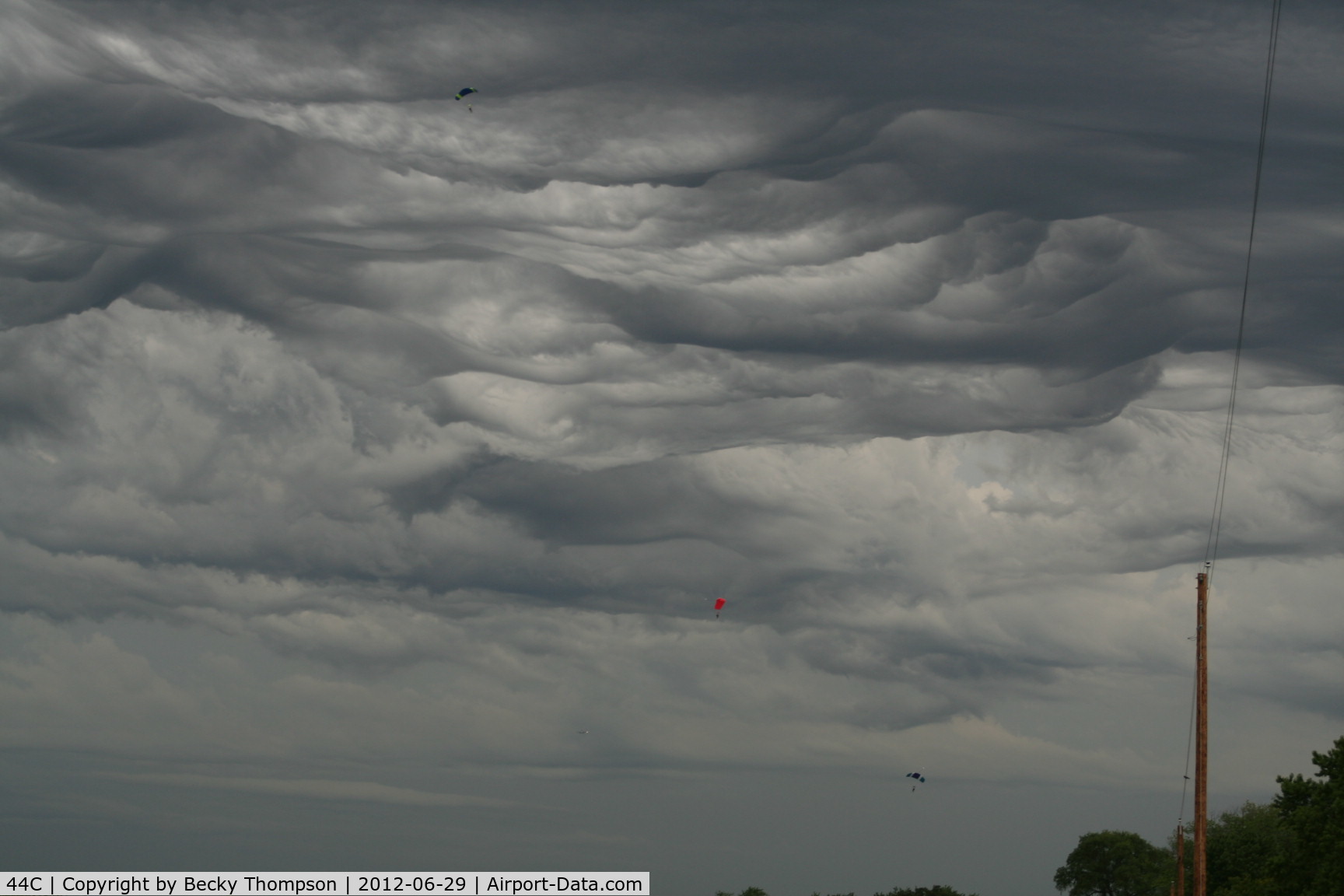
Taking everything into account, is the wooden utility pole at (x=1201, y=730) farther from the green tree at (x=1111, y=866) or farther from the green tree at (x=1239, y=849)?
the green tree at (x=1111, y=866)

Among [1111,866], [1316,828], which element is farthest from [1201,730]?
[1111,866]

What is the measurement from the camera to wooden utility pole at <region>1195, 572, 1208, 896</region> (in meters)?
47.2

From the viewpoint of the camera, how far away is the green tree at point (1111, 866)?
537 ft

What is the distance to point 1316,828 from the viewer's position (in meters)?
63.3

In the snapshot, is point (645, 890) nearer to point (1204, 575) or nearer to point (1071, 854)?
point (1204, 575)

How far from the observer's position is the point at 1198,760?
1863 inches

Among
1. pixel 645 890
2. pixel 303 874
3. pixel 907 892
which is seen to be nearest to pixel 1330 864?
pixel 645 890

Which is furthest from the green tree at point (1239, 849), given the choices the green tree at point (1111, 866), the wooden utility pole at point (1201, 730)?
the wooden utility pole at point (1201, 730)

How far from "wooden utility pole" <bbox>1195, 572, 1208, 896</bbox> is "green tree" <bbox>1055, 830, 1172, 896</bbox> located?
414ft

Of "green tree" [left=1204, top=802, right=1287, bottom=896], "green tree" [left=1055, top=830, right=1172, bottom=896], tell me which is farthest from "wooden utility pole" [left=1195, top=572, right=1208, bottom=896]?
"green tree" [left=1055, top=830, right=1172, bottom=896]

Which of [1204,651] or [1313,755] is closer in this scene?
[1204,651]

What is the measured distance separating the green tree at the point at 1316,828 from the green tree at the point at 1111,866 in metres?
102

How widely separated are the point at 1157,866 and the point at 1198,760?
423ft

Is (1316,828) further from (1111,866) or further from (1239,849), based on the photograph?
(1111,866)
